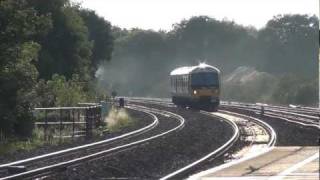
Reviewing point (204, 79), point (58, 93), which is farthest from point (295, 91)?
point (58, 93)

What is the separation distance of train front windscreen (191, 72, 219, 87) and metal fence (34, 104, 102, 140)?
18467mm

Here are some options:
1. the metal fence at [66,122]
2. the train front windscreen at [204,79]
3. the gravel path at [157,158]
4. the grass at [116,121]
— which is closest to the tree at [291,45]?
the train front windscreen at [204,79]

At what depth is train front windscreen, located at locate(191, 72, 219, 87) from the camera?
48.8 meters

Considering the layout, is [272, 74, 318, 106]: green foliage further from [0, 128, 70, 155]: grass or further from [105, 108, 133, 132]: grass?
[0, 128, 70, 155]: grass

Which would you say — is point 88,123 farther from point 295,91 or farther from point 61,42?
point 295,91

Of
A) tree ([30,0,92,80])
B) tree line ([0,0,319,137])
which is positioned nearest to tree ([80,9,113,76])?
tree line ([0,0,319,137])

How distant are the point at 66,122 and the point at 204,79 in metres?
22.3

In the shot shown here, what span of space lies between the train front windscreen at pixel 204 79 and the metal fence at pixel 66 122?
1847 cm

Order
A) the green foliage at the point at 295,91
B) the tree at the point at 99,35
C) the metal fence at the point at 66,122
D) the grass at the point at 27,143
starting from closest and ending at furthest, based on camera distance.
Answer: the grass at the point at 27,143
the metal fence at the point at 66,122
the green foliage at the point at 295,91
the tree at the point at 99,35

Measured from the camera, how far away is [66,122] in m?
28.0

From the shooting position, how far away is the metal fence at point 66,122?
2670cm

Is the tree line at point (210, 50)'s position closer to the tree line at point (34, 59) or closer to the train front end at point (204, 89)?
the train front end at point (204, 89)

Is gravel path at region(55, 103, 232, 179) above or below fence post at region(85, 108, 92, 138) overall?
below

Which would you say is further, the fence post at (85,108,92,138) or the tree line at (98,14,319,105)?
the tree line at (98,14,319,105)
